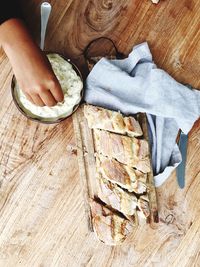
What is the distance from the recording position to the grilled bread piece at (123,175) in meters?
1.12

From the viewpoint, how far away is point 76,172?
119cm

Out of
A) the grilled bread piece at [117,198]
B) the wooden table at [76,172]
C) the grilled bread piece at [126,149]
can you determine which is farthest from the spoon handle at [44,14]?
the grilled bread piece at [117,198]

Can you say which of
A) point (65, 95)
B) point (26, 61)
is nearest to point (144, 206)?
point (65, 95)

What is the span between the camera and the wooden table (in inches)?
46.6

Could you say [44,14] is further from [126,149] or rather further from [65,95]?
[126,149]

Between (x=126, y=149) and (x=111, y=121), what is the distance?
7 centimetres

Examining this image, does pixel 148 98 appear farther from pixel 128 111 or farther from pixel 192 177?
pixel 192 177

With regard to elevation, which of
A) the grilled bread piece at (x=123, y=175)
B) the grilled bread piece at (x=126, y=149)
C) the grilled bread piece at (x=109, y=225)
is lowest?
the grilled bread piece at (x=109, y=225)

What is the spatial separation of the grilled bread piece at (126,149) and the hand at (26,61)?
0.19m

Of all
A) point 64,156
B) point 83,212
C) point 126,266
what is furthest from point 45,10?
point 126,266

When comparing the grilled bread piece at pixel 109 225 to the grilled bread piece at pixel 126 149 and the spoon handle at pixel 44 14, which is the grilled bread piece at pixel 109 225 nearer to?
the grilled bread piece at pixel 126 149

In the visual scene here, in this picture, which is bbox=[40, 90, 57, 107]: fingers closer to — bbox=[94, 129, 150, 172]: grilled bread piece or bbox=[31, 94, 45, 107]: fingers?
bbox=[31, 94, 45, 107]: fingers

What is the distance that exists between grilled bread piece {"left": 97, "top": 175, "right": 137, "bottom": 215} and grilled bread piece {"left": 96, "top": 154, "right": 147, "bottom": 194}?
0.01m

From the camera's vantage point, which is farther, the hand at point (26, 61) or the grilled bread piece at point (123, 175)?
the grilled bread piece at point (123, 175)
